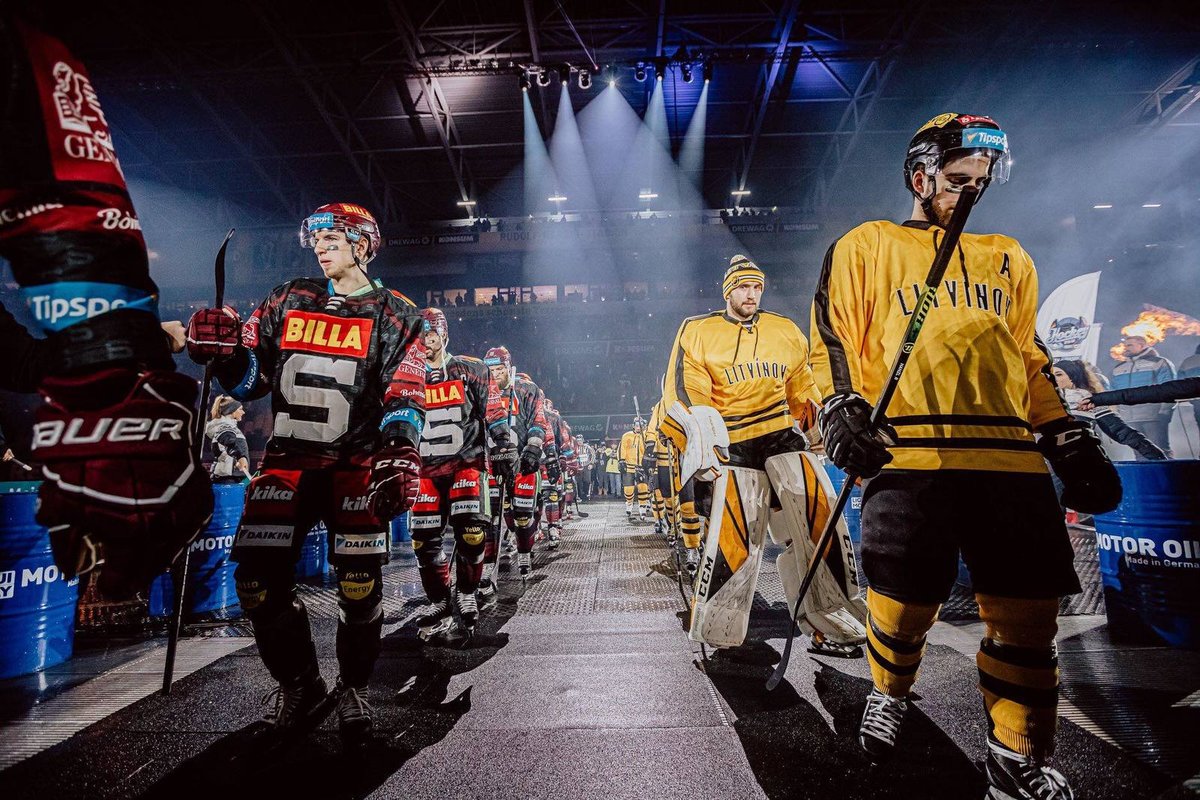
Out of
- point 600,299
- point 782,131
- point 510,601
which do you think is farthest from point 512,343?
point 510,601

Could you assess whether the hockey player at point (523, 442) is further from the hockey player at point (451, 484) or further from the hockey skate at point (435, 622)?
the hockey skate at point (435, 622)

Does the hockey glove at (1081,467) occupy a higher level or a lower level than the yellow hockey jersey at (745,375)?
lower

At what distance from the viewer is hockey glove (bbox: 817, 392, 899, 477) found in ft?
5.45

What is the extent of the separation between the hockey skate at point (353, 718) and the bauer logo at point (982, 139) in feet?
10.7

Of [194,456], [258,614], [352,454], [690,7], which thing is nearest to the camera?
[194,456]

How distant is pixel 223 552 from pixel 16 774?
9.05 feet

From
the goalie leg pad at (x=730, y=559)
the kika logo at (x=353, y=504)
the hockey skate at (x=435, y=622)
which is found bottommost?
the hockey skate at (x=435, y=622)

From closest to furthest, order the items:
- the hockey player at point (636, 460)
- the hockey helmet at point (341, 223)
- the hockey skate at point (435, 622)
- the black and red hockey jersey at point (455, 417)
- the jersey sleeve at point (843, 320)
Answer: the jersey sleeve at point (843, 320) < the hockey helmet at point (341, 223) < the hockey skate at point (435, 622) < the black and red hockey jersey at point (455, 417) < the hockey player at point (636, 460)

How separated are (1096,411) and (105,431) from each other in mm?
8801

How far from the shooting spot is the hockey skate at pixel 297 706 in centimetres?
224

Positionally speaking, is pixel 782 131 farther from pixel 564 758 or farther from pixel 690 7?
pixel 564 758

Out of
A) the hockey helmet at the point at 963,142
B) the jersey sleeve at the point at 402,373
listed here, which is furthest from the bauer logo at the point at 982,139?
the jersey sleeve at the point at 402,373

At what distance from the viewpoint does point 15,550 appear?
314 centimetres

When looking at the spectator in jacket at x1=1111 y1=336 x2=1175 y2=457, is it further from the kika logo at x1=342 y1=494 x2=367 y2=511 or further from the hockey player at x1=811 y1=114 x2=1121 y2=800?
the kika logo at x1=342 y1=494 x2=367 y2=511
